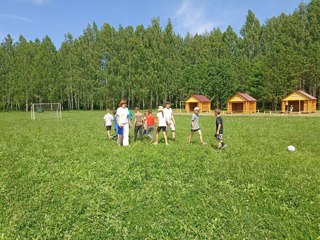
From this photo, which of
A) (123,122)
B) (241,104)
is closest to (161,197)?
(123,122)

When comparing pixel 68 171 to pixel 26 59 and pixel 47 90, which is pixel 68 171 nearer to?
pixel 47 90

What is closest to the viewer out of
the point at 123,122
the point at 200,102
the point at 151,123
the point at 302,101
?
the point at 123,122

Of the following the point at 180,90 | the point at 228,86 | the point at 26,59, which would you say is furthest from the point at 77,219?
the point at 26,59

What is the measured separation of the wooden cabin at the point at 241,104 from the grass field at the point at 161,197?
1555 inches

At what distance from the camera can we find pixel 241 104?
161 feet

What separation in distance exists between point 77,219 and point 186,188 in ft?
8.46

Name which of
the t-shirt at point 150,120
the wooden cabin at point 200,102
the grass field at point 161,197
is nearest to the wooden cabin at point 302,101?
the wooden cabin at point 200,102

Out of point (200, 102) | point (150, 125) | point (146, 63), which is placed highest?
point (146, 63)

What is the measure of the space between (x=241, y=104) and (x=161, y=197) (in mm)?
45753

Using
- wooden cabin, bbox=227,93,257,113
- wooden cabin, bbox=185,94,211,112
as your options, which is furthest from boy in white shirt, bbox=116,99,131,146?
wooden cabin, bbox=185,94,211,112

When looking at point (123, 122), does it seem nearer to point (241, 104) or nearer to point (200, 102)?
point (241, 104)

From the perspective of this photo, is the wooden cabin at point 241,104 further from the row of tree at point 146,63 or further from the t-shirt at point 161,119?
the t-shirt at point 161,119

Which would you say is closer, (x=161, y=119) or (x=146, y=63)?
(x=161, y=119)

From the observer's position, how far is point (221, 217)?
5.12m
